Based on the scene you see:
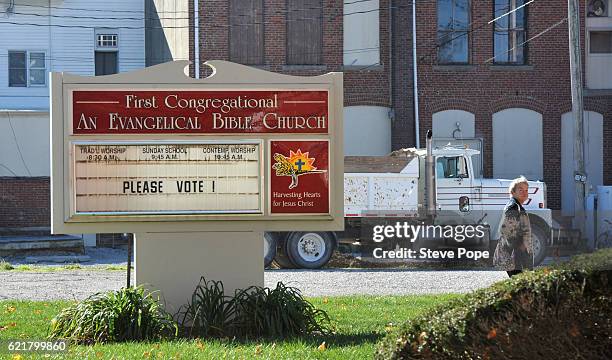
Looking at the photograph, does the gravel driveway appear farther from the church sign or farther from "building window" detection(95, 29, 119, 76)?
"building window" detection(95, 29, 119, 76)

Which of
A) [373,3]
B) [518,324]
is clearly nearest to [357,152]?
[373,3]

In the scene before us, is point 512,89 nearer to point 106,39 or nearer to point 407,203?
point 407,203

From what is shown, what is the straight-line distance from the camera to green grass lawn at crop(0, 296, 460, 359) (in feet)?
30.6

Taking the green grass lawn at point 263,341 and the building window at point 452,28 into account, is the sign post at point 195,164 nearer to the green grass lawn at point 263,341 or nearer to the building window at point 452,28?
the green grass lawn at point 263,341

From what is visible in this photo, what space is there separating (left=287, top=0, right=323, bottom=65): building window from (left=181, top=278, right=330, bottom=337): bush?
78.0 feet

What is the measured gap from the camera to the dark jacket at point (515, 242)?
1183 centimetres

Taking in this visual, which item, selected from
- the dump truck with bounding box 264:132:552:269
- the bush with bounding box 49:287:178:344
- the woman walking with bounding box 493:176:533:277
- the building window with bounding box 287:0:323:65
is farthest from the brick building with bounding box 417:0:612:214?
the bush with bounding box 49:287:178:344

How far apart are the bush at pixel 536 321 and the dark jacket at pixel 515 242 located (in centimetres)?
538

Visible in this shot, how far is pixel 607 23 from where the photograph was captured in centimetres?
3541

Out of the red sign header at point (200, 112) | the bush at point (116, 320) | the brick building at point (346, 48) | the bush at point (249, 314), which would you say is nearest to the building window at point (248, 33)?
the brick building at point (346, 48)

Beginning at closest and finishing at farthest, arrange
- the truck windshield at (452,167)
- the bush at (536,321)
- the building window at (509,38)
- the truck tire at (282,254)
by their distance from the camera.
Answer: the bush at (536,321) → the truck tire at (282,254) → the truck windshield at (452,167) → the building window at (509,38)

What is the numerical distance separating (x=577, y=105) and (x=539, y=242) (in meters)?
5.51

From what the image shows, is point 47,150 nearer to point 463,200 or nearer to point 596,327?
point 463,200

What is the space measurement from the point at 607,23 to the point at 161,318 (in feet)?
93.6
